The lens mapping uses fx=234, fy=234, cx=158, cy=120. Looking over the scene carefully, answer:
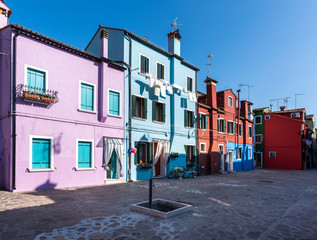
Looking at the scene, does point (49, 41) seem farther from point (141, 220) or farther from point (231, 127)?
Result: point (231, 127)

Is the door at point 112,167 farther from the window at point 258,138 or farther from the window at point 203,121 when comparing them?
the window at point 258,138

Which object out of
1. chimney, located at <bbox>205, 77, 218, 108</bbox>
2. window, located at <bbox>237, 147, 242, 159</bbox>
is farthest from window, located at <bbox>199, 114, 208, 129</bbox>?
window, located at <bbox>237, 147, 242, 159</bbox>

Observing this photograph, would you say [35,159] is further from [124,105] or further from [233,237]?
[233,237]

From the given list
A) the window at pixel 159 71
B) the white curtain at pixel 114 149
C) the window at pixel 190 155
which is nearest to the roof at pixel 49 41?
the window at pixel 159 71

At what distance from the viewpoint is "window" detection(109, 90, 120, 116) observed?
573 inches

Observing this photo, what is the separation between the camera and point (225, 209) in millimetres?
7891

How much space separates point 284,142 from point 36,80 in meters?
33.2

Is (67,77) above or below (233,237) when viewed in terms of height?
above

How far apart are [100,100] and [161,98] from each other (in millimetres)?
5545

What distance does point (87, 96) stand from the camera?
13508 millimetres

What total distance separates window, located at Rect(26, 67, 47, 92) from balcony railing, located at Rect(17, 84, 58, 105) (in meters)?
0.09

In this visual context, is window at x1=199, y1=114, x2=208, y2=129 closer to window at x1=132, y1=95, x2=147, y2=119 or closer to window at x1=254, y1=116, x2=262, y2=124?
window at x1=132, y1=95, x2=147, y2=119

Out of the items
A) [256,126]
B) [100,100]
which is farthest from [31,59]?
[256,126]

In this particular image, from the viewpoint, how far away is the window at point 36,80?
36.6ft
